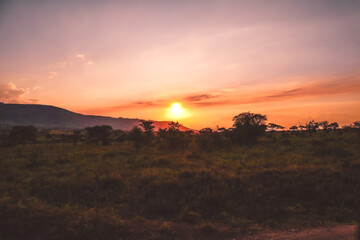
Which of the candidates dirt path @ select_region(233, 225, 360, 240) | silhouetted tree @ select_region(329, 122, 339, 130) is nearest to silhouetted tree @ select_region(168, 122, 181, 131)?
dirt path @ select_region(233, 225, 360, 240)

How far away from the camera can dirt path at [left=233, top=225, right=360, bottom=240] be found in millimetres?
6894

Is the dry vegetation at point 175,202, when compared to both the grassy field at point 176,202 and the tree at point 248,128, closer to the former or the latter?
the grassy field at point 176,202

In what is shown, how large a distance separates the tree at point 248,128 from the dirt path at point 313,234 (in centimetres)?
2343

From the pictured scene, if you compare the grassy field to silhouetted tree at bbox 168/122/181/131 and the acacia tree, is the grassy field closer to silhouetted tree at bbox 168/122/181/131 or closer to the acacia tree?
silhouetted tree at bbox 168/122/181/131

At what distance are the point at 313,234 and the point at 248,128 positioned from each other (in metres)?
24.8

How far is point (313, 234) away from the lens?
714 centimetres

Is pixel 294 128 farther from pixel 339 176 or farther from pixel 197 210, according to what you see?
pixel 197 210

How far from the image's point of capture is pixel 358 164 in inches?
522

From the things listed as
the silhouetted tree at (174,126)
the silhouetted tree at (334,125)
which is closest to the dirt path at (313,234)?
the silhouetted tree at (174,126)

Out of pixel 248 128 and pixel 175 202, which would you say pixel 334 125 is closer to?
pixel 248 128

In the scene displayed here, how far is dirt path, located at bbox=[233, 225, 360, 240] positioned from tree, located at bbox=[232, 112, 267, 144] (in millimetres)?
23429

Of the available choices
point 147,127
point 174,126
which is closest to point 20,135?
point 147,127

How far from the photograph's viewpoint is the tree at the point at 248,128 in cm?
3070

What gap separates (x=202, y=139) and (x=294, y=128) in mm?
45907
